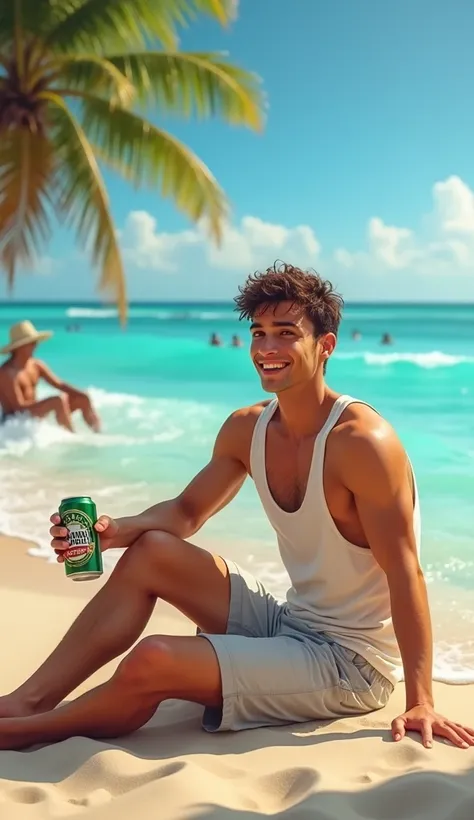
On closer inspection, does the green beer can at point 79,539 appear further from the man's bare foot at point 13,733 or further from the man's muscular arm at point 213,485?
the man's bare foot at point 13,733

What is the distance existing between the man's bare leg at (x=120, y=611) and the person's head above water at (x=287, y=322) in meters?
0.69

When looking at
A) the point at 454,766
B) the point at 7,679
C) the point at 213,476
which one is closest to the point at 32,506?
the point at 7,679

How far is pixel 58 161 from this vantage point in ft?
42.5

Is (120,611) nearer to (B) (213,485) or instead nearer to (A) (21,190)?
(B) (213,485)

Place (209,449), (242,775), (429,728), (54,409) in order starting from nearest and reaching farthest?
(242,775)
(429,728)
(209,449)
(54,409)

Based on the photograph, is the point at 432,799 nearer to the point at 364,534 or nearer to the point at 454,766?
the point at 454,766

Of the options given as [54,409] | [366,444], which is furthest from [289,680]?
[54,409]

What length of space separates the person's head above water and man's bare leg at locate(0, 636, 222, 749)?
94cm

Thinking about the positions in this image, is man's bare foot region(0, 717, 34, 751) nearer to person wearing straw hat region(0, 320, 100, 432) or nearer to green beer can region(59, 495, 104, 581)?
green beer can region(59, 495, 104, 581)

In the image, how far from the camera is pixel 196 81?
13.1 meters

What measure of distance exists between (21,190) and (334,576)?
36.6 feet

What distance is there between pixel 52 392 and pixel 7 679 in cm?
1374

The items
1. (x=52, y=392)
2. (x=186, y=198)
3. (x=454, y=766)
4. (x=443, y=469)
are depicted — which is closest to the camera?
(x=454, y=766)

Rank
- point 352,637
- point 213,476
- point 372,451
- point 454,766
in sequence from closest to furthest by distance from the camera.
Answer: point 454,766
point 372,451
point 352,637
point 213,476
